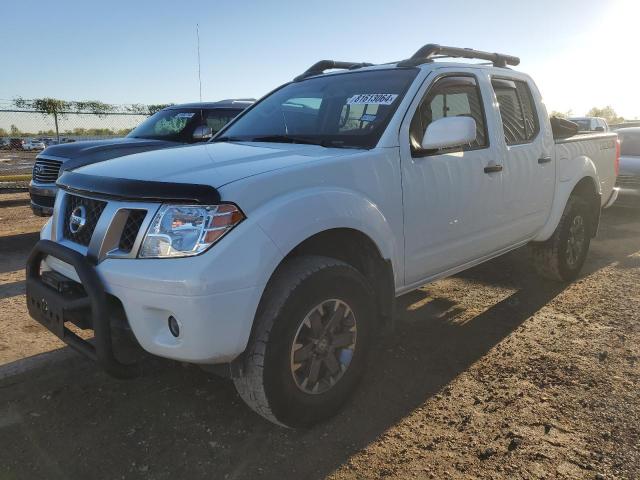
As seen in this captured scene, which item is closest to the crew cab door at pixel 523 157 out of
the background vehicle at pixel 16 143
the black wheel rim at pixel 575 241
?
the black wheel rim at pixel 575 241

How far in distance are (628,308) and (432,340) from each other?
6.11 ft

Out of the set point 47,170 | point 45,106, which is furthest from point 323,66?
point 45,106

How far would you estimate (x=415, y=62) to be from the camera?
3.40 metres

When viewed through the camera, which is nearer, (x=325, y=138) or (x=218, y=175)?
(x=218, y=175)

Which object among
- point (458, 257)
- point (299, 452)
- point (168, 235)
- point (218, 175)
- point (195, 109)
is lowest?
point (299, 452)

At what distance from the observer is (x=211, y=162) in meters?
2.57

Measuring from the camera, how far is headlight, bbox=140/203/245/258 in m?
2.12

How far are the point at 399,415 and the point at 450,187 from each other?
1.42 m

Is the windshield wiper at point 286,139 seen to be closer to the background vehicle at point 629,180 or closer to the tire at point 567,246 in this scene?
the tire at point 567,246

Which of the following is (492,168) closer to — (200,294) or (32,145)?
(200,294)

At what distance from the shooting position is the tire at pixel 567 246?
15.4 feet

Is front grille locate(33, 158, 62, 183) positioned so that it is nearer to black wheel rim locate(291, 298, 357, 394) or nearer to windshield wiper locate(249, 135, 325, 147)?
windshield wiper locate(249, 135, 325, 147)

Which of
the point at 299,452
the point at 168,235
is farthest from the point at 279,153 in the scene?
the point at 299,452

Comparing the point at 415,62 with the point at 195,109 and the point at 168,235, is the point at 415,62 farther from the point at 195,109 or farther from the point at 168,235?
the point at 195,109
